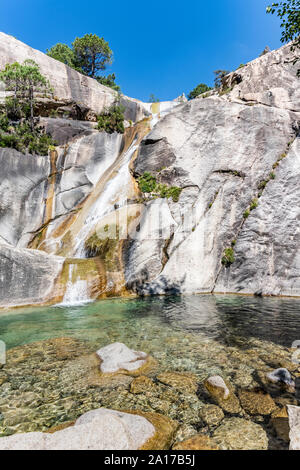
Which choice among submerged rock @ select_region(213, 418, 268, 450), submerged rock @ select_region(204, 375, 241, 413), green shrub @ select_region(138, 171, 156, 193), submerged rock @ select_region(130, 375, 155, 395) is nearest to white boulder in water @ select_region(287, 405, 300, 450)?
submerged rock @ select_region(213, 418, 268, 450)

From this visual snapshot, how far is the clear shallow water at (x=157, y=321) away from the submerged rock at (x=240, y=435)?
3.97m

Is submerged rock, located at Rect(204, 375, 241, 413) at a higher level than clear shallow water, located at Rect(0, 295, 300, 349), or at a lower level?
higher

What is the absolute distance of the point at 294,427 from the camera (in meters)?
3.71

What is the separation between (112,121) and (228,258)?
2450cm

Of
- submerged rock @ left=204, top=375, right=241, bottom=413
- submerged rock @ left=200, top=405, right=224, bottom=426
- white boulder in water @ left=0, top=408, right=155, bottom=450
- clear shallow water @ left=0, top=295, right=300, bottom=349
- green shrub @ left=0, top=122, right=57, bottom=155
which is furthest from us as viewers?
green shrub @ left=0, top=122, right=57, bottom=155

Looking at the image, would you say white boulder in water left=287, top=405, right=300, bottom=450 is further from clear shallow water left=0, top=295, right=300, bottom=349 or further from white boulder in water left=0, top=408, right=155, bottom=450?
clear shallow water left=0, top=295, right=300, bottom=349

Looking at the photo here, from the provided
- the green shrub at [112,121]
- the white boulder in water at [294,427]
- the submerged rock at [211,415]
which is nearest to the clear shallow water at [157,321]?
the submerged rock at [211,415]

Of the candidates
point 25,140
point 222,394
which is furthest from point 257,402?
point 25,140

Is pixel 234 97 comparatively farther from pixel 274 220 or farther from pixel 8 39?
pixel 8 39

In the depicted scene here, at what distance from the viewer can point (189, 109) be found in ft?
78.0

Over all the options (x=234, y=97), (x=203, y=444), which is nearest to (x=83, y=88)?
(x=234, y=97)

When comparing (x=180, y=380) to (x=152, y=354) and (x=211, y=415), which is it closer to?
(x=211, y=415)

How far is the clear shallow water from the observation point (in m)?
8.89

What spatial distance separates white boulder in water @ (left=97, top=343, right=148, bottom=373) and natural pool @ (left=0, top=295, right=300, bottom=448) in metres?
0.41
